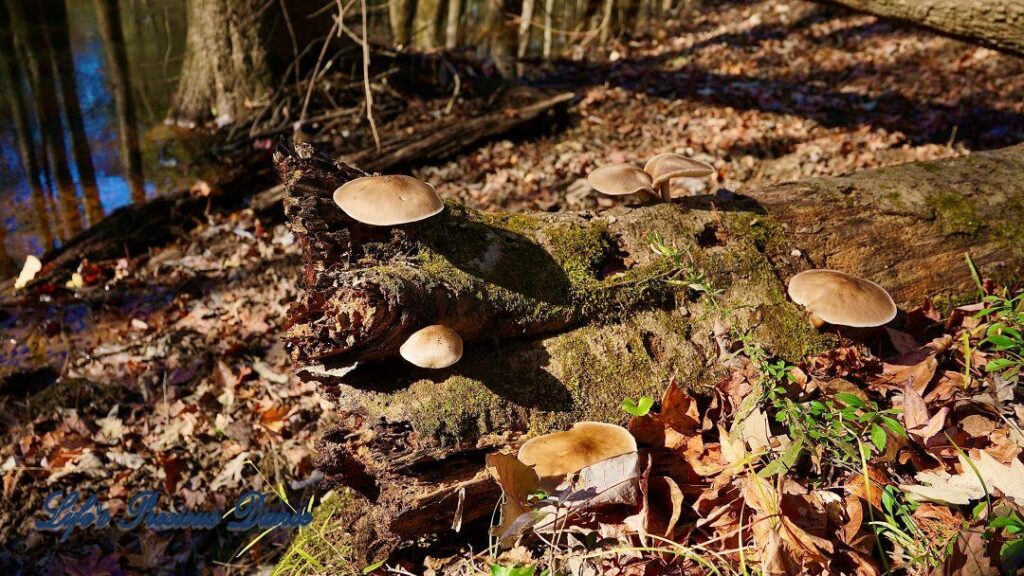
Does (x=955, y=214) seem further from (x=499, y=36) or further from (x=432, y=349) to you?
(x=499, y=36)

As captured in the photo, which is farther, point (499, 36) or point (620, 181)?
point (499, 36)

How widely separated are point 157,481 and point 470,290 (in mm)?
3151

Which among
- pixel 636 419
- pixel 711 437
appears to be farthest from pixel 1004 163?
pixel 636 419

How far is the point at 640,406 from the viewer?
2865mm

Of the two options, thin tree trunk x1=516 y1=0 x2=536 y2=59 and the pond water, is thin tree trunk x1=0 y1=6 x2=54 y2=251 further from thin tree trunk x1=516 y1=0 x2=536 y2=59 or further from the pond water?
thin tree trunk x1=516 y1=0 x2=536 y2=59

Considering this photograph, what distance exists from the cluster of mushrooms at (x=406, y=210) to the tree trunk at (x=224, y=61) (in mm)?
7418

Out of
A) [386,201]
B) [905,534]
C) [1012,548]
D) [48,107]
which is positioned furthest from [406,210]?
[48,107]

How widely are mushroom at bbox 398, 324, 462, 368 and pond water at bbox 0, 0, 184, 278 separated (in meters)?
6.60

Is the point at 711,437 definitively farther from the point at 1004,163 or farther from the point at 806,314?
the point at 1004,163

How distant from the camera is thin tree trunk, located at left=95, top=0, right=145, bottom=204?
9.39 meters

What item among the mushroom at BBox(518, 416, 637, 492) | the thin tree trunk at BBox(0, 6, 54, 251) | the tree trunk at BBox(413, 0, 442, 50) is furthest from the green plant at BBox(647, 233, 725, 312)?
the tree trunk at BBox(413, 0, 442, 50)

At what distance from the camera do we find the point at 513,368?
3.08m

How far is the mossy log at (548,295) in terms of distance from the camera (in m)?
2.82

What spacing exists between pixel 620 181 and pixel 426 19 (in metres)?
15.1
